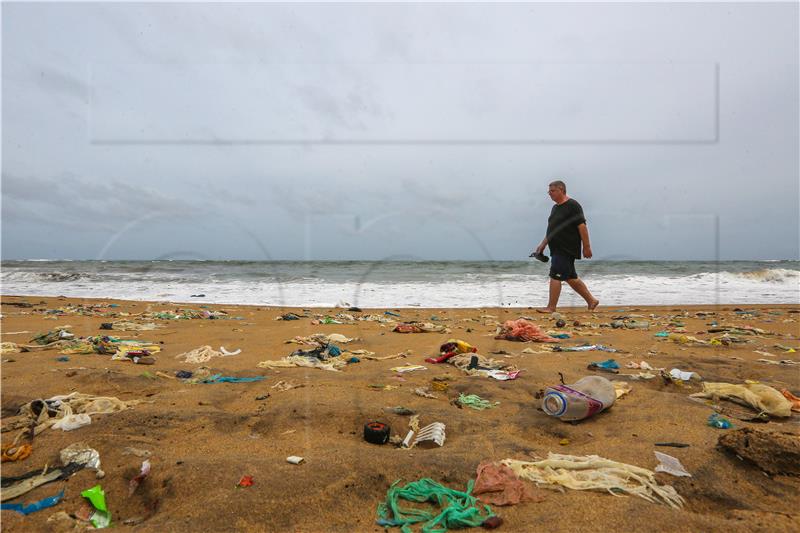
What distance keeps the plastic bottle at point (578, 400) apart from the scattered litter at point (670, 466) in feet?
1.90

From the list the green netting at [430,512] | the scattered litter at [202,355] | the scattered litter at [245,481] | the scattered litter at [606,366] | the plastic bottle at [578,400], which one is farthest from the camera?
the scattered litter at [202,355]

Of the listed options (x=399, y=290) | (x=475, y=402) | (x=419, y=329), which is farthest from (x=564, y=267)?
(x=399, y=290)

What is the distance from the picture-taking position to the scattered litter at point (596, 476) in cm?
189

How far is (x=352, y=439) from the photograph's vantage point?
8.30ft

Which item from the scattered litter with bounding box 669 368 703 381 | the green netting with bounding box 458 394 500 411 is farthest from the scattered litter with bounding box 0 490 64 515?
the scattered litter with bounding box 669 368 703 381

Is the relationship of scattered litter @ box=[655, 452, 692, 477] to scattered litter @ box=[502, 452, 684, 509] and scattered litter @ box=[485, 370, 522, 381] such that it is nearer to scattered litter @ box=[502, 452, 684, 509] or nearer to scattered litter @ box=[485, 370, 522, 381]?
scattered litter @ box=[502, 452, 684, 509]

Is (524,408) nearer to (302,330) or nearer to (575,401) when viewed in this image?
(575,401)

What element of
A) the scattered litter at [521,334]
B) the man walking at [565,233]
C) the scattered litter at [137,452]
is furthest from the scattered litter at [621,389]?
the man walking at [565,233]

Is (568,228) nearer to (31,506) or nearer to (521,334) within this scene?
(521,334)

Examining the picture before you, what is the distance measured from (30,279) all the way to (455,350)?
75.2 ft

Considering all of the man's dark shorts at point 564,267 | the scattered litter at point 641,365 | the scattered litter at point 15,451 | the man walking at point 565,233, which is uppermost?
the man walking at point 565,233

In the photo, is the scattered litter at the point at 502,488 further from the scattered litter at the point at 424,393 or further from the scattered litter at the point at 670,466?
the scattered litter at the point at 424,393

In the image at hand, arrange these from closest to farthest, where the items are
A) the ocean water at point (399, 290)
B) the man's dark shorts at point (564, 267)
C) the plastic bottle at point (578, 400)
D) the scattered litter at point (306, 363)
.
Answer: the plastic bottle at point (578, 400), the scattered litter at point (306, 363), the man's dark shorts at point (564, 267), the ocean water at point (399, 290)

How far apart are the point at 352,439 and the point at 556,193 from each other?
6.09 meters
